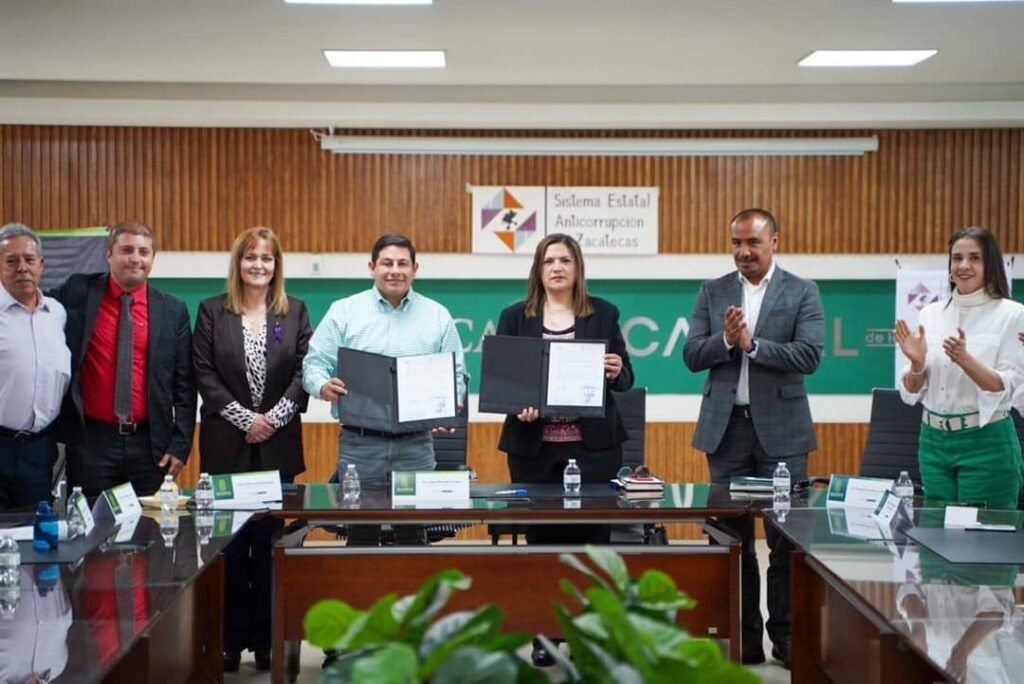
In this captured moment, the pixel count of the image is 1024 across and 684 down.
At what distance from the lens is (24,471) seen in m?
3.85

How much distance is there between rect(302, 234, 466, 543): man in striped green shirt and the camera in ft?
13.5

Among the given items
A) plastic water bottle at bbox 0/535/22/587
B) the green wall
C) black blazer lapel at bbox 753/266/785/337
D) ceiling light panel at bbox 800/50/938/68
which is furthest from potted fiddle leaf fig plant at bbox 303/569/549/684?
the green wall

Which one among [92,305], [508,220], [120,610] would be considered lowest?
[120,610]

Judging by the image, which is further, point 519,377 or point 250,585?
point 250,585

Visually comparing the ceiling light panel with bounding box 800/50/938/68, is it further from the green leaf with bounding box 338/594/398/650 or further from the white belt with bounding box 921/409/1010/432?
the green leaf with bounding box 338/594/398/650

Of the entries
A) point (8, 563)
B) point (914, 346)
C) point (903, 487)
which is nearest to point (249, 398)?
point (8, 563)

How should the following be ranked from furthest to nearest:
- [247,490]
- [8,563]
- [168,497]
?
[247,490] → [168,497] → [8,563]

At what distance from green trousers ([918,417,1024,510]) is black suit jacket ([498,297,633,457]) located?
1177 mm

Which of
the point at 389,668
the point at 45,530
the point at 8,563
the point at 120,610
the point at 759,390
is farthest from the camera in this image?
the point at 759,390

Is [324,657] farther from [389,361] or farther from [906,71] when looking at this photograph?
[906,71]

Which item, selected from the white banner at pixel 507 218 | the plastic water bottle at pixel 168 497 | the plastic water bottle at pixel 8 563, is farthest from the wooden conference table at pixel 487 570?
the white banner at pixel 507 218

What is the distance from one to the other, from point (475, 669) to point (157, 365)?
3.56 meters

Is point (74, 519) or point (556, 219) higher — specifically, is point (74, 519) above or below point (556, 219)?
below

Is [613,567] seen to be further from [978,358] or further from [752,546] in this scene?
[752,546]
